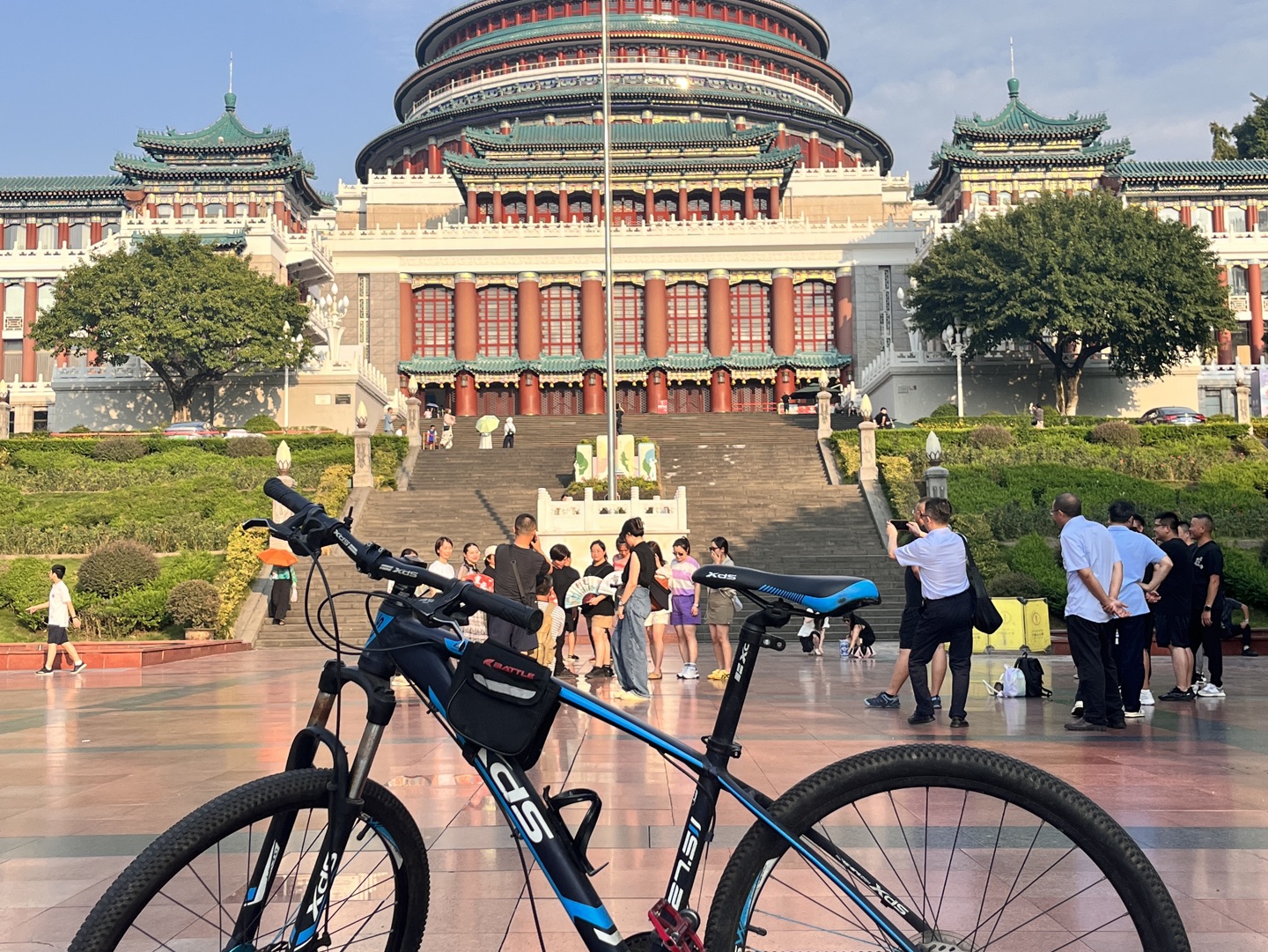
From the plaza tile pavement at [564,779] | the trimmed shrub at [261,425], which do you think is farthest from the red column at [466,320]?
the plaza tile pavement at [564,779]

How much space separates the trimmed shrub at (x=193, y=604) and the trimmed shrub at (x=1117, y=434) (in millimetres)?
27547

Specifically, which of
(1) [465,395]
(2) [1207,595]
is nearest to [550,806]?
(2) [1207,595]

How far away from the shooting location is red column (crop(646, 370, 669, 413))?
57781 millimetres

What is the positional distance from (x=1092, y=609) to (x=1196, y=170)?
63.9 meters

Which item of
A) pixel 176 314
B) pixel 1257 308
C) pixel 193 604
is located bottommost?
pixel 193 604

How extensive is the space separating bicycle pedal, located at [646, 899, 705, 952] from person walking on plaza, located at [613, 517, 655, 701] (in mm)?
9414

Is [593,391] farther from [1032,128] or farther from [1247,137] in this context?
[1247,137]

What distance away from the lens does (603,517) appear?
28.6 m

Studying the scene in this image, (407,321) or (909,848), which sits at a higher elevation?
(407,321)

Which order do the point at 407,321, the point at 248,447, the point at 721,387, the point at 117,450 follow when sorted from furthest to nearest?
the point at 407,321 → the point at 721,387 → the point at 248,447 → the point at 117,450

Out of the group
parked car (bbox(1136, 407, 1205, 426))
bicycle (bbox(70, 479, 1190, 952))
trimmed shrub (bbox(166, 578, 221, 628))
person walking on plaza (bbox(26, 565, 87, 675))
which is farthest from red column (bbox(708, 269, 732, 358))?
bicycle (bbox(70, 479, 1190, 952))

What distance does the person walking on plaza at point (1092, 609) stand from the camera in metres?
9.72

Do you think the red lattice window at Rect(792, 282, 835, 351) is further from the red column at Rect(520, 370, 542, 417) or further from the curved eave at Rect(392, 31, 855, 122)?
the curved eave at Rect(392, 31, 855, 122)

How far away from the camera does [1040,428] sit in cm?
3819
